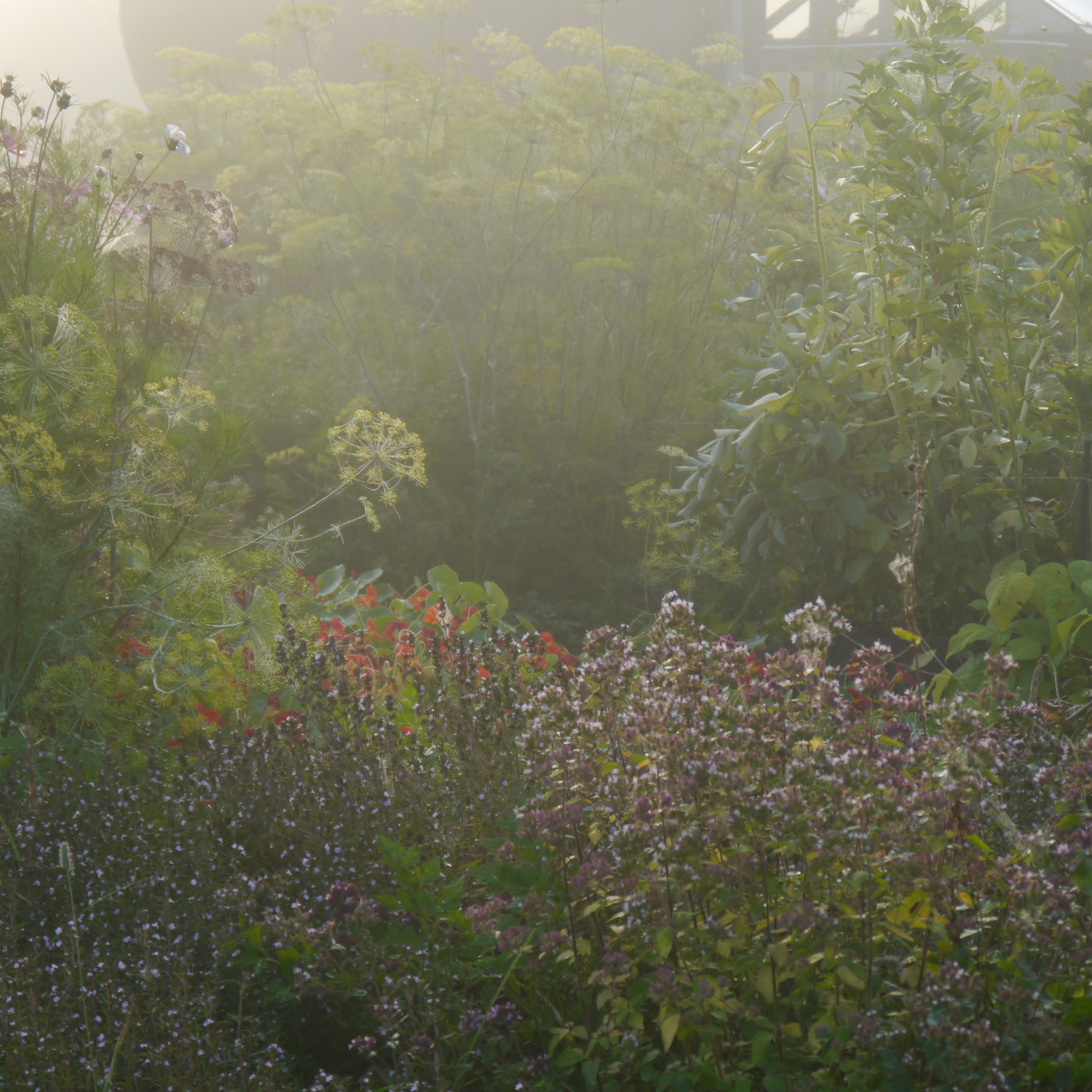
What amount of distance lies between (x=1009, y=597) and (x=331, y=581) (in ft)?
8.60

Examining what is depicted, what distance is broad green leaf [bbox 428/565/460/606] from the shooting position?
3711 mm

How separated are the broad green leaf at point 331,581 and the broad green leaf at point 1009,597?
244cm

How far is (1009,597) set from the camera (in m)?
2.78

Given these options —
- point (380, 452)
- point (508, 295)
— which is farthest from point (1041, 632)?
point (508, 295)

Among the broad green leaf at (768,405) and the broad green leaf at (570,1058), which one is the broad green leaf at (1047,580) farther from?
the broad green leaf at (570,1058)

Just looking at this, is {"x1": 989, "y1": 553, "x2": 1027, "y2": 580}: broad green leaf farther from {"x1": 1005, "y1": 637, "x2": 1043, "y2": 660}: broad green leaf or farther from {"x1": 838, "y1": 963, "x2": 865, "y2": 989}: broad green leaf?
{"x1": 838, "y1": 963, "x2": 865, "y2": 989}: broad green leaf

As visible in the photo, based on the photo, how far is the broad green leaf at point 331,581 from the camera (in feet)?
13.3

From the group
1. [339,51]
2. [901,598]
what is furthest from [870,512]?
[339,51]

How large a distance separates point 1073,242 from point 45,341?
3080mm

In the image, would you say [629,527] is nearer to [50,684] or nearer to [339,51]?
[50,684]

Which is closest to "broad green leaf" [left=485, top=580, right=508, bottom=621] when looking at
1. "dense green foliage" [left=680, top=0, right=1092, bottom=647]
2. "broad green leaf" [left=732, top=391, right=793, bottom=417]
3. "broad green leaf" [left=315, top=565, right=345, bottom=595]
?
"broad green leaf" [left=315, top=565, right=345, bottom=595]

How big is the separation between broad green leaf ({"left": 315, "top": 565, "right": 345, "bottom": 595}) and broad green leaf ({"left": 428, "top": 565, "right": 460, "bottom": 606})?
45 centimetres

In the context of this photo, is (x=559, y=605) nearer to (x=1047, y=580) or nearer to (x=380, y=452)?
(x=380, y=452)

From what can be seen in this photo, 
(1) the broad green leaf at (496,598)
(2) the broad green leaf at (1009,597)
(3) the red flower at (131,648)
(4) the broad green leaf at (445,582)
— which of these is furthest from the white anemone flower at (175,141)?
(2) the broad green leaf at (1009,597)
